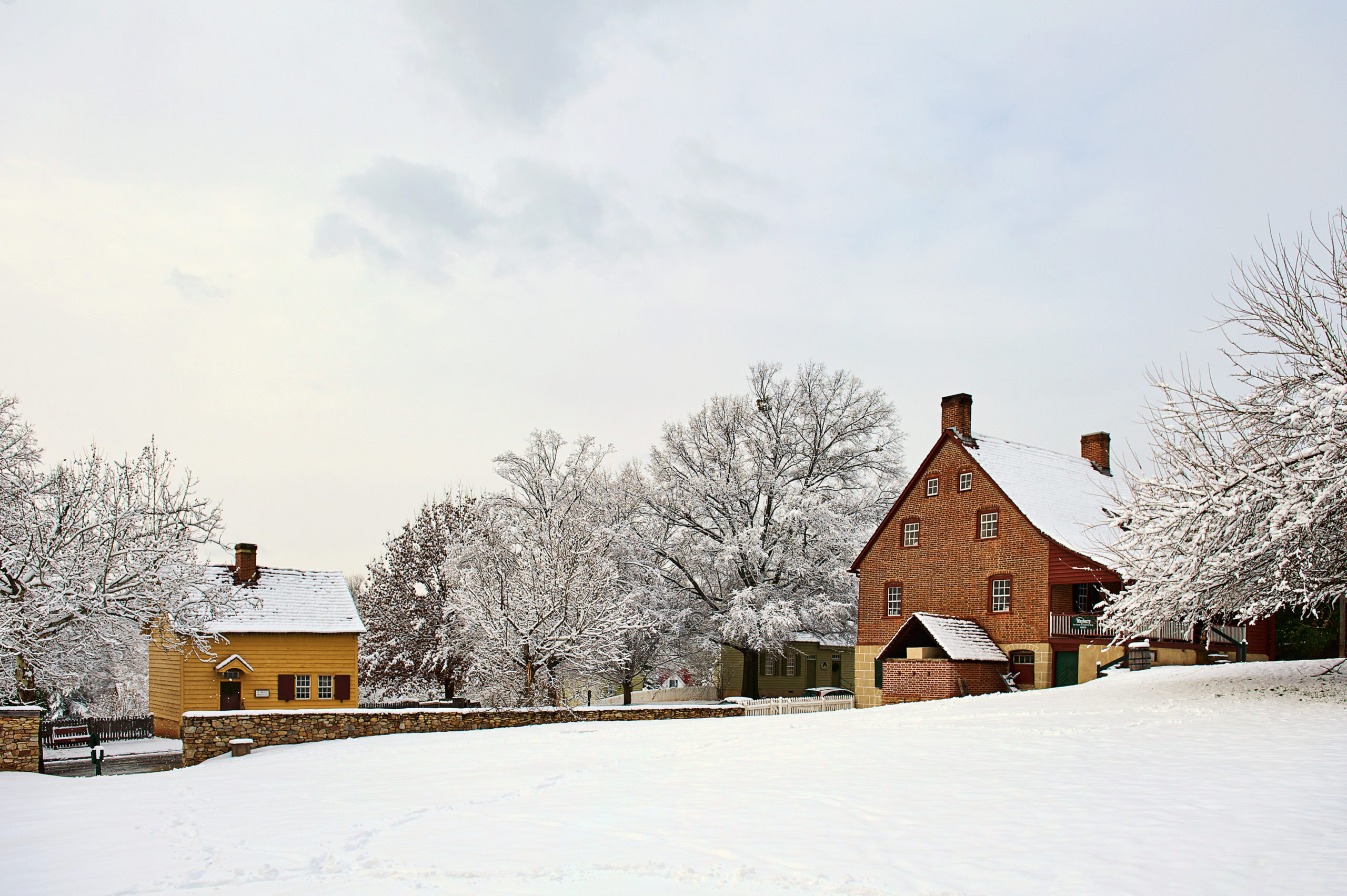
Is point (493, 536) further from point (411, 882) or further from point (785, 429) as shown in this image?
point (411, 882)

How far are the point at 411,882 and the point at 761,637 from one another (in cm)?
2884

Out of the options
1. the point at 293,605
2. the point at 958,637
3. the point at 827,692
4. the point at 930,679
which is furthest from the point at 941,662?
the point at 293,605

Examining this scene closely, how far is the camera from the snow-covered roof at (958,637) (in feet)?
102

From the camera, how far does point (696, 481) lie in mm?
39562

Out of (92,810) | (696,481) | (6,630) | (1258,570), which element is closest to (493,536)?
(696,481)

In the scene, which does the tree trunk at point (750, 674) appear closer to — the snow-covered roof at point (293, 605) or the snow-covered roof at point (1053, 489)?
the snow-covered roof at point (1053, 489)

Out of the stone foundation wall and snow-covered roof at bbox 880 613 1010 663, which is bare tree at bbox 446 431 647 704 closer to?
snow-covered roof at bbox 880 613 1010 663

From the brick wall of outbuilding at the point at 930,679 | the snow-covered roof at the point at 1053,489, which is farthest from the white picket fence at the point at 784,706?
the snow-covered roof at the point at 1053,489

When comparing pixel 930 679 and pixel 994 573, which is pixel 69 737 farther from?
pixel 994 573

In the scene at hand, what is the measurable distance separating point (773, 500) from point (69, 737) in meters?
26.9

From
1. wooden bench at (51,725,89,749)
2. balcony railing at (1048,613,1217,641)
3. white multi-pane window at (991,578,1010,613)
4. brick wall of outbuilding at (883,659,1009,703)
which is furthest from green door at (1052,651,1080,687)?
wooden bench at (51,725,89,749)

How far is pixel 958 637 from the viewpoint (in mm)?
31906

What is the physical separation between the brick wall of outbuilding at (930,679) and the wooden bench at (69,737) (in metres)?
26.0

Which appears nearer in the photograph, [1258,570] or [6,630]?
[1258,570]
